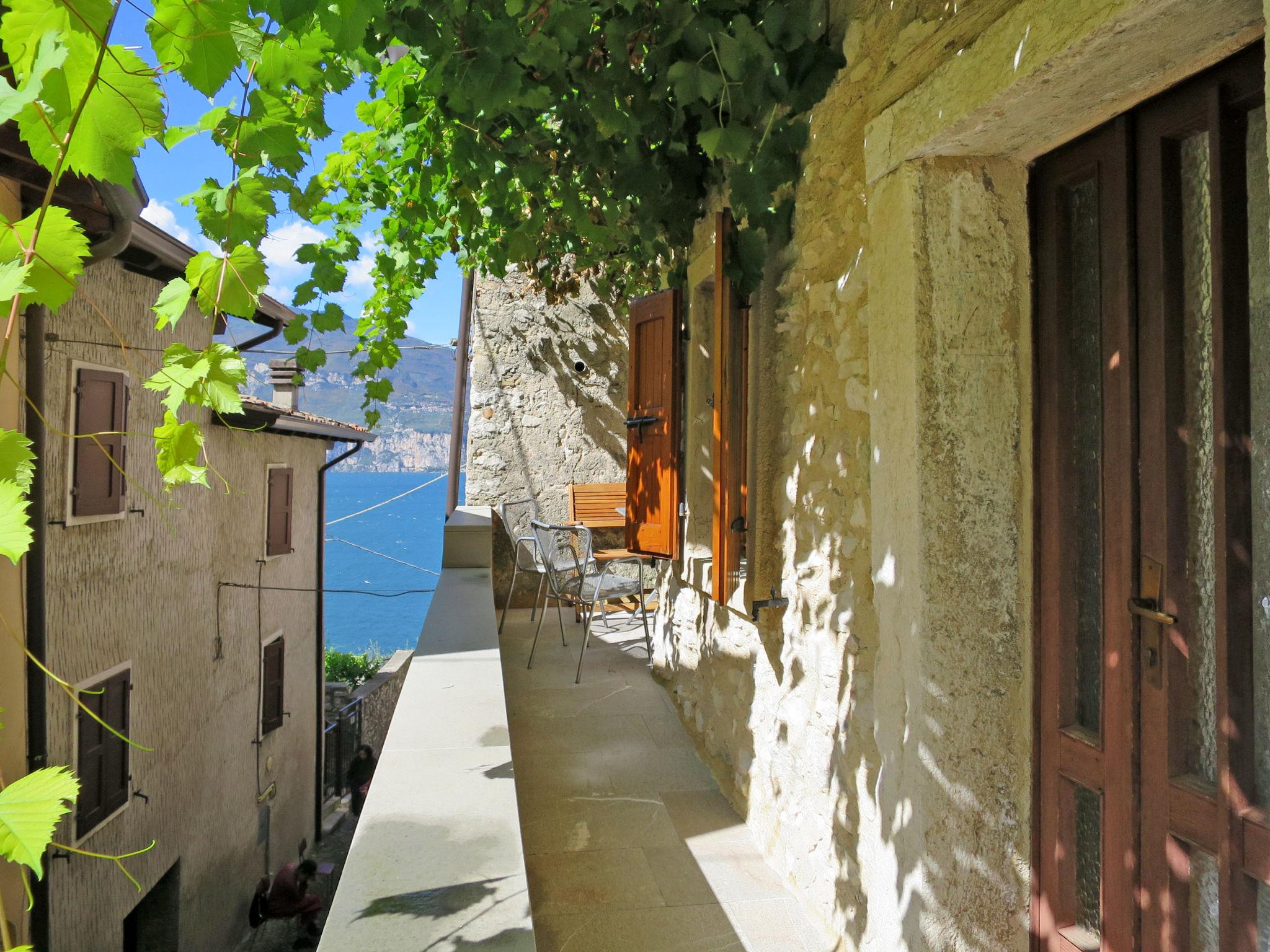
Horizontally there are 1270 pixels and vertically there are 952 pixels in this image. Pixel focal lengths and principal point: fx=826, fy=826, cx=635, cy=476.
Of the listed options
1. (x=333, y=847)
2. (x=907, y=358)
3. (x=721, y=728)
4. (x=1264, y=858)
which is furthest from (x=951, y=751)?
(x=333, y=847)

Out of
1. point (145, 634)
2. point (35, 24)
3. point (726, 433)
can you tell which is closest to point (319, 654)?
point (145, 634)

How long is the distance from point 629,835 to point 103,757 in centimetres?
385

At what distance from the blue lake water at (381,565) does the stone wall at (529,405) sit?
4.93 feet

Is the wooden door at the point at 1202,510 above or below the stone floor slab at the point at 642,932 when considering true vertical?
above

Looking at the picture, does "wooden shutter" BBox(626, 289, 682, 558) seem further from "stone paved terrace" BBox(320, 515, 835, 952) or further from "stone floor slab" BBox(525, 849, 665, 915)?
"stone floor slab" BBox(525, 849, 665, 915)

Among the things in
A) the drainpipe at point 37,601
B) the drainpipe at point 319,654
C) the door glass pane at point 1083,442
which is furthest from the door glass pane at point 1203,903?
the drainpipe at point 319,654

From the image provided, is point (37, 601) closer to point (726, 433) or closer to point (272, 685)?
point (726, 433)

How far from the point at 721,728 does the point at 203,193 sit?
2.90 meters

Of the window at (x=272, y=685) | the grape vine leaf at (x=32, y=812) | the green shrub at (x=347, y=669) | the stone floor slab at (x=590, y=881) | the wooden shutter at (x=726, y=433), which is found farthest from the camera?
the green shrub at (x=347, y=669)

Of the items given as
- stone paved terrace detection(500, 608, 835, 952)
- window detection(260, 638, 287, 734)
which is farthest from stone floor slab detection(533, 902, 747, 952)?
window detection(260, 638, 287, 734)

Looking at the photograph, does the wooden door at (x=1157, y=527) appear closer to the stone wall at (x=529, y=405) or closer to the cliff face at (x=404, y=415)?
the stone wall at (x=529, y=405)

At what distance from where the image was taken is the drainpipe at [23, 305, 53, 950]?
171 inches

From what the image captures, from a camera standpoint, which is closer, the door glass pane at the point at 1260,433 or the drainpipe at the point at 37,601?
the door glass pane at the point at 1260,433

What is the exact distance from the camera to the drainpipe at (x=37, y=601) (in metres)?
4.34
